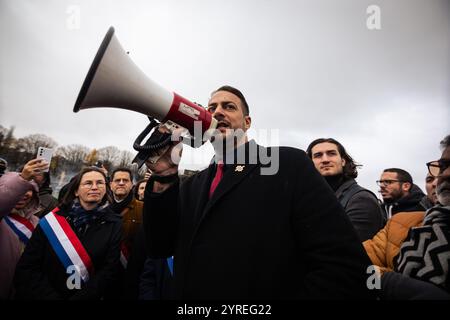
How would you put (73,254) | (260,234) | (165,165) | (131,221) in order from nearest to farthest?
1. (260,234)
2. (165,165)
3. (73,254)
4. (131,221)

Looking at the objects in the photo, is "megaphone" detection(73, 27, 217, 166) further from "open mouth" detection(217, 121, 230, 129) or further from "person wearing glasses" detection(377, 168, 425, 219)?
"person wearing glasses" detection(377, 168, 425, 219)

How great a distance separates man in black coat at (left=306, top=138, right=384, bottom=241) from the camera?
2.44m

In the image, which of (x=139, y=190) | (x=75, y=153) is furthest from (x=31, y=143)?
(x=139, y=190)

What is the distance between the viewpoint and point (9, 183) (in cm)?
252

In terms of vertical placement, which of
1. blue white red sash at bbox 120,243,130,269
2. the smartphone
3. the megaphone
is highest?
the megaphone

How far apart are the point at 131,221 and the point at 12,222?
1.39m

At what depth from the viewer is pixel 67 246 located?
2730 mm

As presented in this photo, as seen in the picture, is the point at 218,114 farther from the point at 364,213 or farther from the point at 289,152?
the point at 364,213

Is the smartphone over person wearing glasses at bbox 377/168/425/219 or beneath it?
over

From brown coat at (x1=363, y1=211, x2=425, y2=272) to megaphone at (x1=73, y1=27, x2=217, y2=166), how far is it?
5.33ft

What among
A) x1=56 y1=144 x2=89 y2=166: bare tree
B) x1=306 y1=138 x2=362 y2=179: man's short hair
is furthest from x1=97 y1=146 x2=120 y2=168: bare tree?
x1=306 y1=138 x2=362 y2=179: man's short hair

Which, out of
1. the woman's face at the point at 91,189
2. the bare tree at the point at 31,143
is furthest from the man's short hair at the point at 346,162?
the bare tree at the point at 31,143

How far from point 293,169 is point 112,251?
2.50 meters
